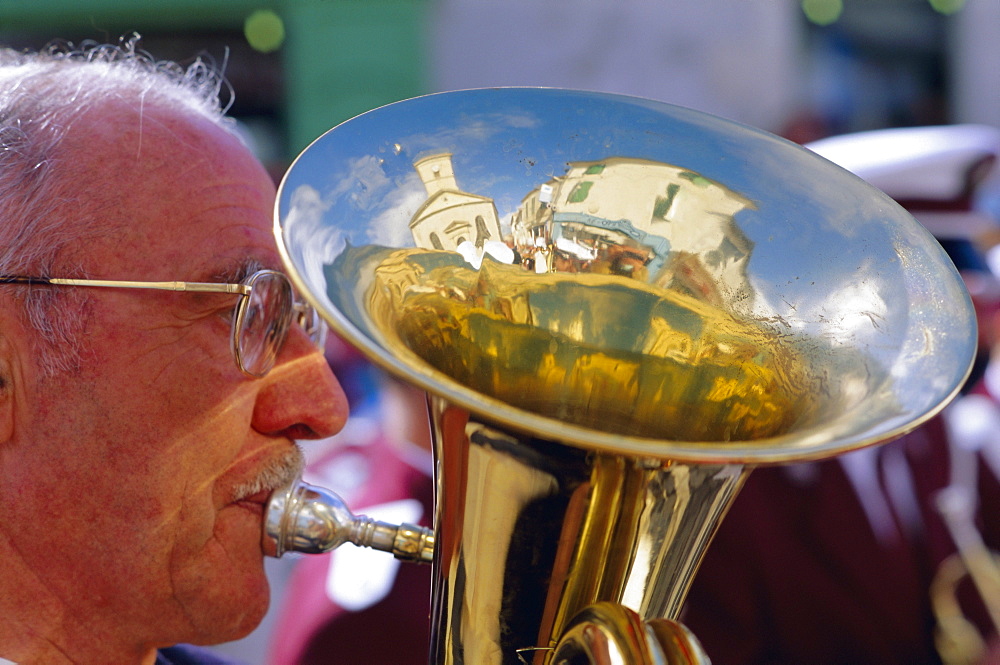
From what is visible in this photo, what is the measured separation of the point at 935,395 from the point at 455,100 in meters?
0.74

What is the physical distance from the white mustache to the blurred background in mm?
5914

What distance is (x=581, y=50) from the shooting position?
726cm

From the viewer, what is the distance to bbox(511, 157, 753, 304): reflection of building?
1467mm

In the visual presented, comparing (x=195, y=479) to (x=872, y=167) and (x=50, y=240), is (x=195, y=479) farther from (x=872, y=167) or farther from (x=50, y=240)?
(x=872, y=167)

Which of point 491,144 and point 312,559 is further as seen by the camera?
point 312,559

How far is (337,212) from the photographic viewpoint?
1297 millimetres

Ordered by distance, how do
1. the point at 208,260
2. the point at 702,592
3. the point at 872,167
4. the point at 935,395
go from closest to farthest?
the point at 935,395 → the point at 208,260 → the point at 702,592 → the point at 872,167

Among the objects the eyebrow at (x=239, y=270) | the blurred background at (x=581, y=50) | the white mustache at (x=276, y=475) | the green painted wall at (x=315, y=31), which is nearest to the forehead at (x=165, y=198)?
the eyebrow at (x=239, y=270)

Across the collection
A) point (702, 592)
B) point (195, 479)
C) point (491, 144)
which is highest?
point (491, 144)

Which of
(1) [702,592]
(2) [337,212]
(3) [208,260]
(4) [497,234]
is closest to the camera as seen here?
(2) [337,212]

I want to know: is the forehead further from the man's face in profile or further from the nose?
the nose

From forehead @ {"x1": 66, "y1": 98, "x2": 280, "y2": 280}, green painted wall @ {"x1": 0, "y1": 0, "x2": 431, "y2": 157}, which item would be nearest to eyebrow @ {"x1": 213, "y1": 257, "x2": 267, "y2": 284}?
forehead @ {"x1": 66, "y1": 98, "x2": 280, "y2": 280}

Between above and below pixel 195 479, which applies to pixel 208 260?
above

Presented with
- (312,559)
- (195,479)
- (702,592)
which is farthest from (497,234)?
(702,592)
